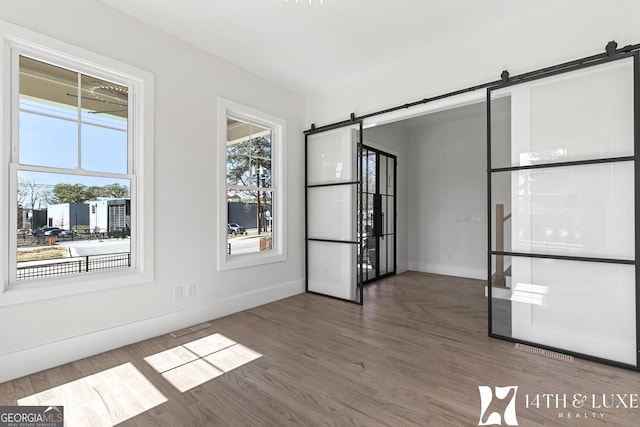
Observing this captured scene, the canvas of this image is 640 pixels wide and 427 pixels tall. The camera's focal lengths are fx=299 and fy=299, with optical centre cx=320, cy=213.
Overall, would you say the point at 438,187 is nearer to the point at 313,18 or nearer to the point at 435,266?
the point at 435,266

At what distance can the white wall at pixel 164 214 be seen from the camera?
233 cm

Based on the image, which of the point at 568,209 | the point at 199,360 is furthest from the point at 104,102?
the point at 568,209

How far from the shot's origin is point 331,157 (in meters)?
4.36

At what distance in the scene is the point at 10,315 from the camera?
2.21 m

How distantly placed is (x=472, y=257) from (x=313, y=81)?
4283 millimetres

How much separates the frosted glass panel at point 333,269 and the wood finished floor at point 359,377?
79 centimetres

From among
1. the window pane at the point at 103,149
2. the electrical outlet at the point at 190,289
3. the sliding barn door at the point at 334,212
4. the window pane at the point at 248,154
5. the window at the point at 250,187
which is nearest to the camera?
the window pane at the point at 103,149

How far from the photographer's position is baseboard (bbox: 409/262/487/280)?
560 centimetres

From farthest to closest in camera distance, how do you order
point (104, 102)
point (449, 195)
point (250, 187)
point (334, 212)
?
point (449, 195), point (334, 212), point (250, 187), point (104, 102)

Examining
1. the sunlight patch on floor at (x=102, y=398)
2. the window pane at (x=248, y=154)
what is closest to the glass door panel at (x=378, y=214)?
the window pane at (x=248, y=154)

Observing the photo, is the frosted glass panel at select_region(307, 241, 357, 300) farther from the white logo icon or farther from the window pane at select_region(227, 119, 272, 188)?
the white logo icon

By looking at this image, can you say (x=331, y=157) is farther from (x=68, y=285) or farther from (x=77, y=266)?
(x=68, y=285)

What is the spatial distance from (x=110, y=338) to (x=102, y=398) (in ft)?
2.69

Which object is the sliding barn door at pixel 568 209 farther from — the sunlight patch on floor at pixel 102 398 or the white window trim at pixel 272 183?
the sunlight patch on floor at pixel 102 398
